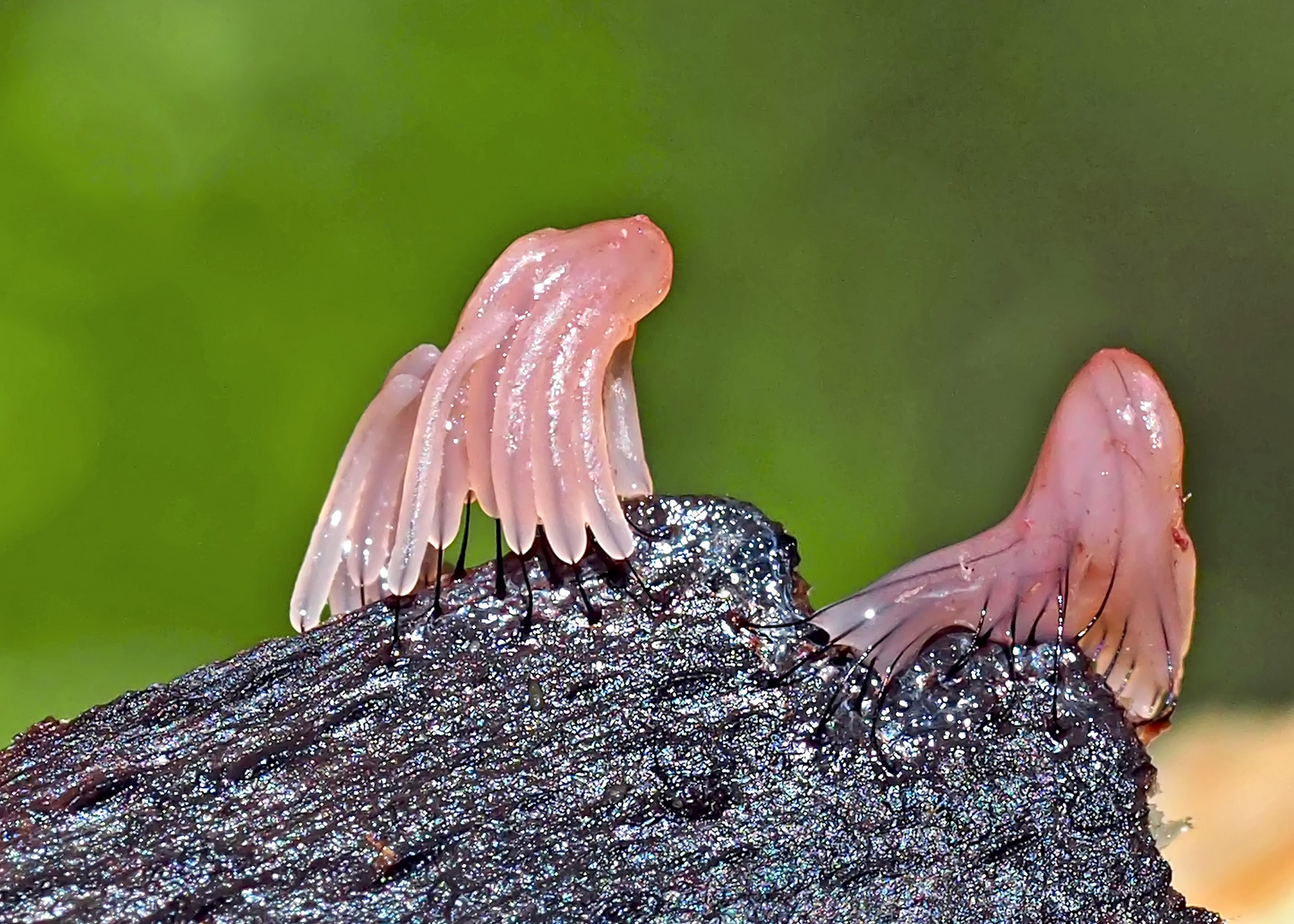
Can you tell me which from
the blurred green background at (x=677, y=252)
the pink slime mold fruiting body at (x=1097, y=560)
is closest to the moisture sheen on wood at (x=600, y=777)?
the pink slime mold fruiting body at (x=1097, y=560)

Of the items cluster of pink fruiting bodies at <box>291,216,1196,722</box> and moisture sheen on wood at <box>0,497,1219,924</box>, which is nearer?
moisture sheen on wood at <box>0,497,1219,924</box>

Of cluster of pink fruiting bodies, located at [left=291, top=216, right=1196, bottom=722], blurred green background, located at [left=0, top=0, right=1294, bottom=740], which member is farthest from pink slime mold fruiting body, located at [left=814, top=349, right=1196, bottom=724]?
blurred green background, located at [left=0, top=0, right=1294, bottom=740]

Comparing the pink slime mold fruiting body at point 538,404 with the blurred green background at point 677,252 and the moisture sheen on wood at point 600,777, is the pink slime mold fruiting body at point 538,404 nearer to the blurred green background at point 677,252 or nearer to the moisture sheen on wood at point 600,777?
the moisture sheen on wood at point 600,777

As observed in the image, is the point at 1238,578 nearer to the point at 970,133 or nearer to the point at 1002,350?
the point at 1002,350

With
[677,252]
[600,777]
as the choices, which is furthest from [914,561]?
[677,252]

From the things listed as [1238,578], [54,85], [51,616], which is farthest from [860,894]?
[54,85]

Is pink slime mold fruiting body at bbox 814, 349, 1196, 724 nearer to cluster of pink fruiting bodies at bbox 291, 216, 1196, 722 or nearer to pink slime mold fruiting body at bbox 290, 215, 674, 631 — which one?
cluster of pink fruiting bodies at bbox 291, 216, 1196, 722
